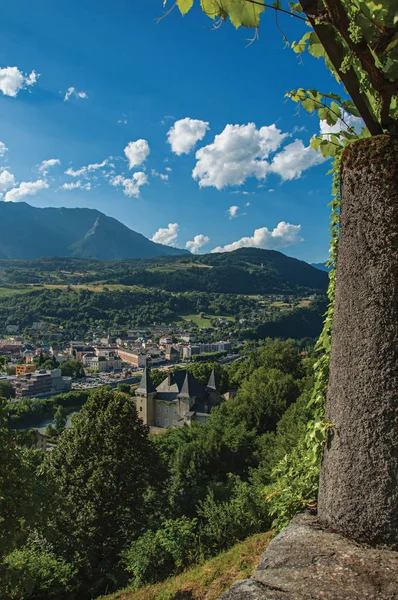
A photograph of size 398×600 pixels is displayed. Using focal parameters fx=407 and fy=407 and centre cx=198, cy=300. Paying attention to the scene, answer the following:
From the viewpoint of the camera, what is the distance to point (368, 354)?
218 centimetres

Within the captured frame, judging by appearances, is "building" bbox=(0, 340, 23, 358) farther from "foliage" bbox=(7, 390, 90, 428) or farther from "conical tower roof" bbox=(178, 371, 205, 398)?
"conical tower roof" bbox=(178, 371, 205, 398)

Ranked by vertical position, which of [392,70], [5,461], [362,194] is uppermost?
[392,70]

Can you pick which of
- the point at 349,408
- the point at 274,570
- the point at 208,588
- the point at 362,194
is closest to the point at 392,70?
the point at 362,194

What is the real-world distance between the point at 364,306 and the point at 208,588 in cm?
497

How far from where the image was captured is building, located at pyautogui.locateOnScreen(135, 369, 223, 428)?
41.8 metres

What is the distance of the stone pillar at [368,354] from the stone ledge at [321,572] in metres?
0.11

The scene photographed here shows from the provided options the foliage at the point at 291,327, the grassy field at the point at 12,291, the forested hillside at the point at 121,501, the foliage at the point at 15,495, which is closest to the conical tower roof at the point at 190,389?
the forested hillside at the point at 121,501

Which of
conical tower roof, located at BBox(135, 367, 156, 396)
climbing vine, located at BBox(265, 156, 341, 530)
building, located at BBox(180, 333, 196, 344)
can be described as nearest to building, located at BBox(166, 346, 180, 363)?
building, located at BBox(180, 333, 196, 344)

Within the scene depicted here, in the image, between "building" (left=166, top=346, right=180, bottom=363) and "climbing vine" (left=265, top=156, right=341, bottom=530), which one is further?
"building" (left=166, top=346, right=180, bottom=363)

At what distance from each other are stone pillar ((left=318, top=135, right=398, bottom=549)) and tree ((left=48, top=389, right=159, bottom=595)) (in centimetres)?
1180

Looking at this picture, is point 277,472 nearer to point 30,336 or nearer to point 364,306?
point 364,306

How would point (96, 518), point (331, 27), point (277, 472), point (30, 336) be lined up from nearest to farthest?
point (331, 27), point (277, 472), point (96, 518), point (30, 336)

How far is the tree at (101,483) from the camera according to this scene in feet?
42.0

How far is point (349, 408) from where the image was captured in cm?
225
